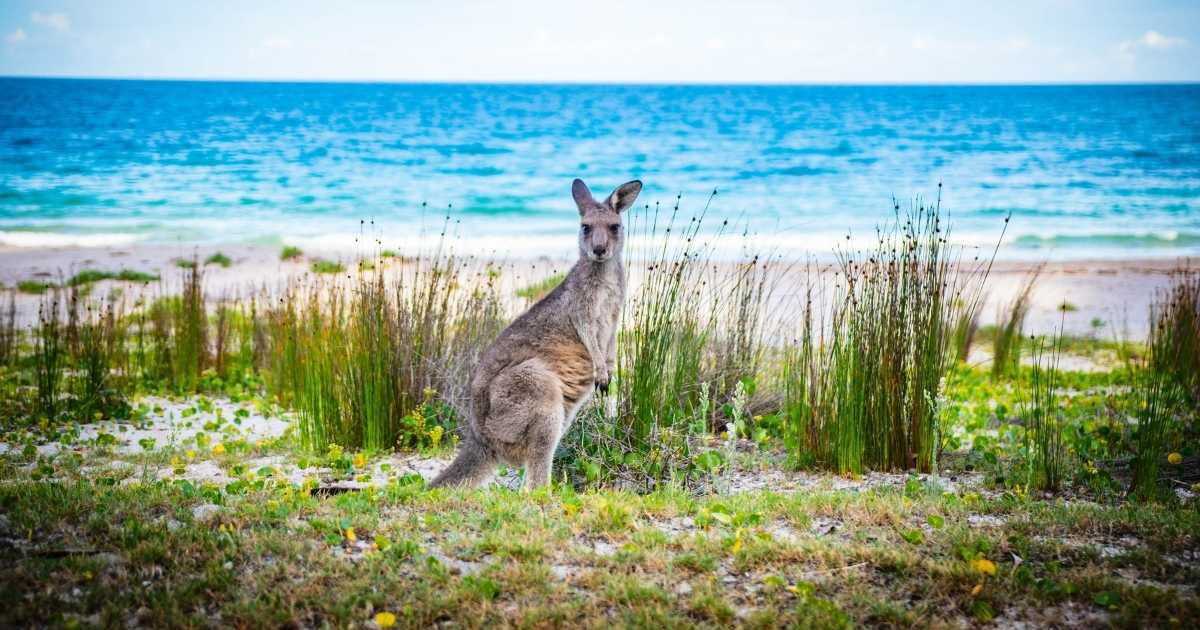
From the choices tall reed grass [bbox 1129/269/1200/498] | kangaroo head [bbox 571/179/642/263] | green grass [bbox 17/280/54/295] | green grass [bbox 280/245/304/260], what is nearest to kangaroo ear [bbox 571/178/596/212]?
kangaroo head [bbox 571/179/642/263]

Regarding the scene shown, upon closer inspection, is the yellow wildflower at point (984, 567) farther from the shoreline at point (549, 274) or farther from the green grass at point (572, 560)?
the shoreline at point (549, 274)

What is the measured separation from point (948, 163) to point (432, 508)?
114ft

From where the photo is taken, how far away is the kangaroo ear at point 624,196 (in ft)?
17.4

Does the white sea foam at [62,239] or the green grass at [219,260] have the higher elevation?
the white sea foam at [62,239]

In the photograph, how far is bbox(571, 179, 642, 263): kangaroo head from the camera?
5285 millimetres

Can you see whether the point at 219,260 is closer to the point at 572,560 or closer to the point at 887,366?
the point at 887,366

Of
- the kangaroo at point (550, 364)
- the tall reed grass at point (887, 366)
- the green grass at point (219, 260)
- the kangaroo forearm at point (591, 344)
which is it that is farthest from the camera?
the green grass at point (219, 260)

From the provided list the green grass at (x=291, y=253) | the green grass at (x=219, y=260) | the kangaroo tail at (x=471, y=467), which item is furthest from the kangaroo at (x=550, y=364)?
the green grass at (x=291, y=253)

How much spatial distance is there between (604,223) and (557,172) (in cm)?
2923

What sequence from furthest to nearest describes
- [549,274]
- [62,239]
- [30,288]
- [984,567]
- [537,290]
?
[62,239] < [549,274] < [30,288] < [537,290] < [984,567]

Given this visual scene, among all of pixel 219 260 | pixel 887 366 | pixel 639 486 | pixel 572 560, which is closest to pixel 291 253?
pixel 219 260

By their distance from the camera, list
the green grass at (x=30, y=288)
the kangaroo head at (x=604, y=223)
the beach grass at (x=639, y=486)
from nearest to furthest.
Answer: the beach grass at (x=639, y=486)
the kangaroo head at (x=604, y=223)
the green grass at (x=30, y=288)

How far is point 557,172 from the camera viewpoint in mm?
34156

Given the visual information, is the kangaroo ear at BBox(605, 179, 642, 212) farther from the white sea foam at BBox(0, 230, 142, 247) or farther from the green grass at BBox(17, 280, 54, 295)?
the white sea foam at BBox(0, 230, 142, 247)
